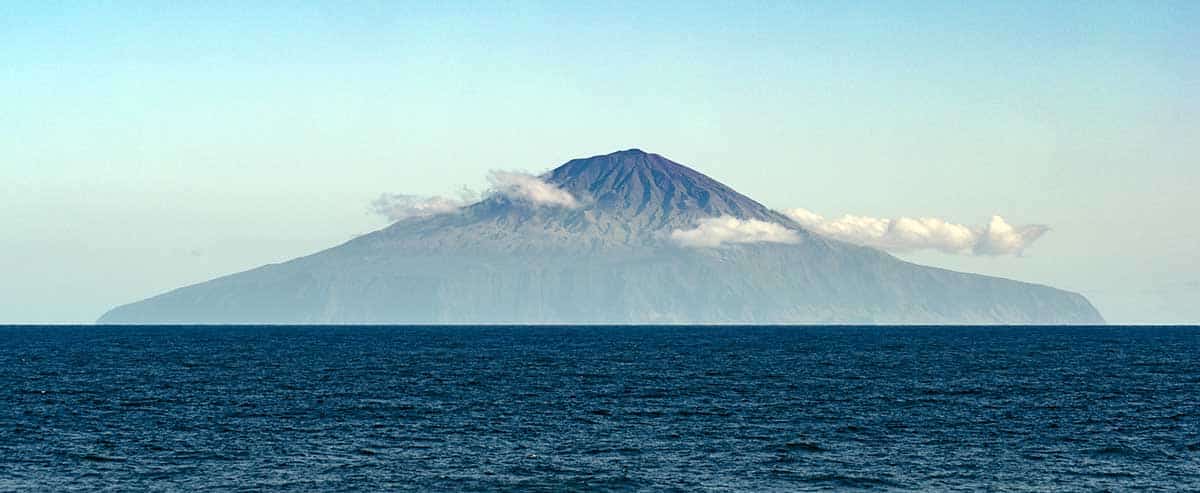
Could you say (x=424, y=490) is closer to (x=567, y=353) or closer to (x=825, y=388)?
(x=825, y=388)

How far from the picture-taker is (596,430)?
8081 cm

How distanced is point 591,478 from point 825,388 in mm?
54721

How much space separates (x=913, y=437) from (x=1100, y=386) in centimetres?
4693

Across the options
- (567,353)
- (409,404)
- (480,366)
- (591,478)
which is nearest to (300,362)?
(480,366)

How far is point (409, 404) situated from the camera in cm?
9706

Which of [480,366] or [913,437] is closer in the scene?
[913,437]

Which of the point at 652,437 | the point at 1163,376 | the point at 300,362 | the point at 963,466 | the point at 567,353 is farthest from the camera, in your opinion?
the point at 567,353

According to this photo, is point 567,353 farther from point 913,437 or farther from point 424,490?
point 424,490

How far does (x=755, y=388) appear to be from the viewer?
11344 centimetres

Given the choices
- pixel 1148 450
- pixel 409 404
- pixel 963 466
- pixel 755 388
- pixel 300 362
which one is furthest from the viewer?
pixel 300 362

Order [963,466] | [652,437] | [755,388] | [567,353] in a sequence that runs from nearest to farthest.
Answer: [963,466] → [652,437] → [755,388] → [567,353]

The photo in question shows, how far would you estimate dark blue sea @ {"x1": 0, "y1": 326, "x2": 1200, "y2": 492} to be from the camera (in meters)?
63.4

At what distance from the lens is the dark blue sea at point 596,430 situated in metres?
63.4

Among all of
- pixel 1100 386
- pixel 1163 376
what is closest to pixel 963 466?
pixel 1100 386
